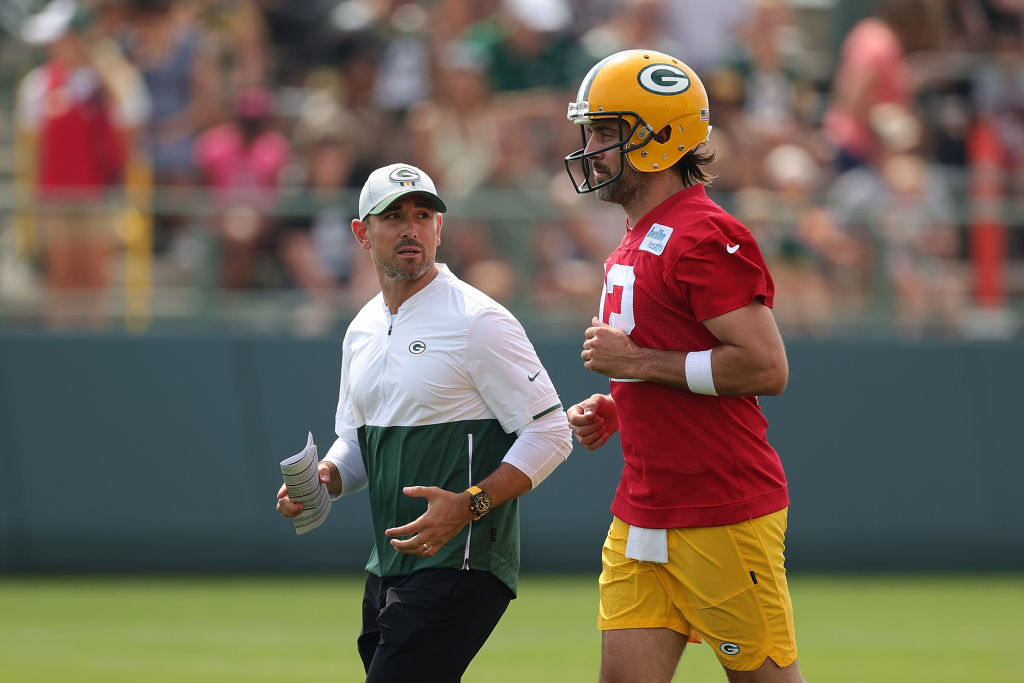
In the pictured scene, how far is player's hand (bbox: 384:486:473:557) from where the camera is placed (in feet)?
16.5

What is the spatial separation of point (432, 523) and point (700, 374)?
1.09 m

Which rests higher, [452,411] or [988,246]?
[988,246]

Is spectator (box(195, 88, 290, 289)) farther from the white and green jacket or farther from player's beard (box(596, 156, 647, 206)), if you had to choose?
player's beard (box(596, 156, 647, 206))

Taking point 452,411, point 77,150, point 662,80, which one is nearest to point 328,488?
point 452,411

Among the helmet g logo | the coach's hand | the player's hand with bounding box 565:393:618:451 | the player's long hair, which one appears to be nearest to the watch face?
the player's hand with bounding box 565:393:618:451

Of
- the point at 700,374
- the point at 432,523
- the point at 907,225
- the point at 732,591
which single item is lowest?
the point at 732,591

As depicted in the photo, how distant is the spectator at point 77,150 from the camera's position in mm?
11375

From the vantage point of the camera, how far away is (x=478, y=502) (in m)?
5.16

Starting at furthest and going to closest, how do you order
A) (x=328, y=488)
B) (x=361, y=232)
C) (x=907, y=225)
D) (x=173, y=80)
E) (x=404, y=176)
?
(x=173, y=80)
(x=907, y=225)
(x=328, y=488)
(x=361, y=232)
(x=404, y=176)

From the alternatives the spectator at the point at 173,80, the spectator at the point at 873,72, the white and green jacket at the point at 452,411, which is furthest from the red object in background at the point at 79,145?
the white and green jacket at the point at 452,411

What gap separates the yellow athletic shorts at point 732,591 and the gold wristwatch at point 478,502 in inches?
25.8

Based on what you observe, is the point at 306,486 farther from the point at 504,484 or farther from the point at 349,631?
the point at 349,631

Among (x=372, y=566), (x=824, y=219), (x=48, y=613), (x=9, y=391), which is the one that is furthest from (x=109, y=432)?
(x=372, y=566)

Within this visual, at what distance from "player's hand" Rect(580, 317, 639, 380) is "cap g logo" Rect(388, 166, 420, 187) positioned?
923mm
